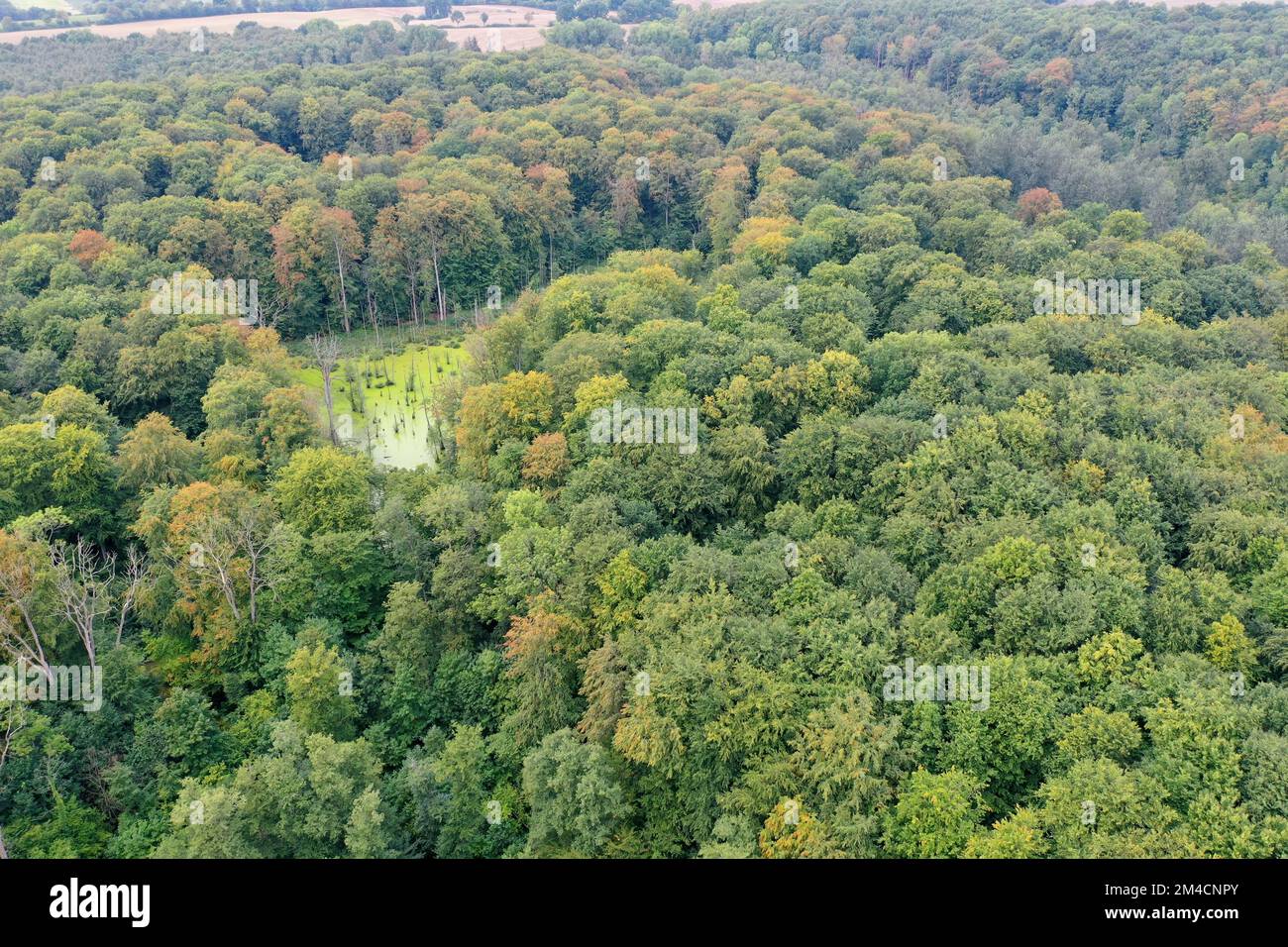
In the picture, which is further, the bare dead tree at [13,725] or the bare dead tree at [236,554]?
the bare dead tree at [236,554]

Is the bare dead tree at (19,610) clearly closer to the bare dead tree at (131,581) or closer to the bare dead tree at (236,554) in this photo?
the bare dead tree at (131,581)

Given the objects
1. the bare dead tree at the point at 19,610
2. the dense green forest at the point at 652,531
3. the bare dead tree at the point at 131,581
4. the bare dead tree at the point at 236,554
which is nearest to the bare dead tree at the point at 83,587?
the dense green forest at the point at 652,531

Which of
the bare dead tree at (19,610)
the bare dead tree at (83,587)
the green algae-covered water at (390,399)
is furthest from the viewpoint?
the green algae-covered water at (390,399)

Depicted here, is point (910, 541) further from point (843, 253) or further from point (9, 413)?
point (9, 413)

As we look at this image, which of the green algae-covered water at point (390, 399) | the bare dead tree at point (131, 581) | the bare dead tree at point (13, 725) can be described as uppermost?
the green algae-covered water at point (390, 399)

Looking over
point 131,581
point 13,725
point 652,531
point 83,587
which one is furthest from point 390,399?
point 13,725

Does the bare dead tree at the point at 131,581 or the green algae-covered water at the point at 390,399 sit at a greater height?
the green algae-covered water at the point at 390,399

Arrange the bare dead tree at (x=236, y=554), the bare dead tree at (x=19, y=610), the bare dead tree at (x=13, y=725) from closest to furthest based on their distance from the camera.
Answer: the bare dead tree at (x=13, y=725) → the bare dead tree at (x=19, y=610) → the bare dead tree at (x=236, y=554)
